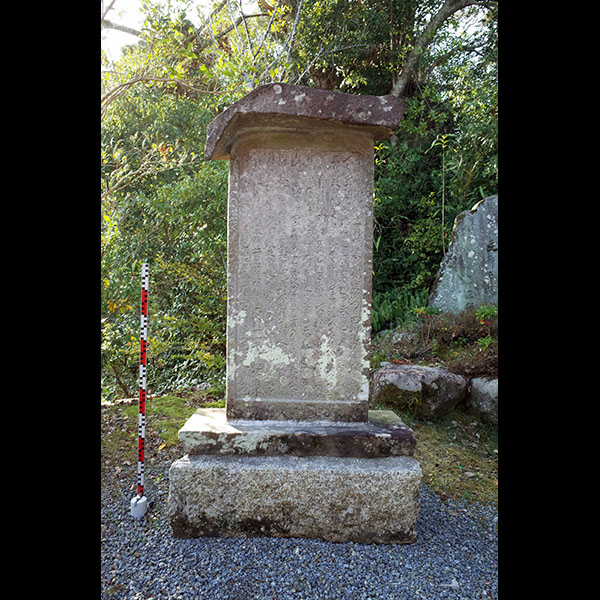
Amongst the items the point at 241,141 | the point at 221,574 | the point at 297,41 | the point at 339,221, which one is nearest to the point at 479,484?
the point at 221,574

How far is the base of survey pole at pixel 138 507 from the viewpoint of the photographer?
2.51m

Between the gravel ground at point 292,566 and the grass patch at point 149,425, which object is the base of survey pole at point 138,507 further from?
the grass patch at point 149,425

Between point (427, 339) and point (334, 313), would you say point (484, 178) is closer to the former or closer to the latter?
point (427, 339)

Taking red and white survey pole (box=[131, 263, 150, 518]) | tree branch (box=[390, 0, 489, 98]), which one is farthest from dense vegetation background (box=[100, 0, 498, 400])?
red and white survey pole (box=[131, 263, 150, 518])

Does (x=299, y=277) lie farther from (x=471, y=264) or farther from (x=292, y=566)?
(x=471, y=264)

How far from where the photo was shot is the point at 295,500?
2246 mm

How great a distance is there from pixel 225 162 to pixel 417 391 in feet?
11.4

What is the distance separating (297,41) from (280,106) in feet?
15.8

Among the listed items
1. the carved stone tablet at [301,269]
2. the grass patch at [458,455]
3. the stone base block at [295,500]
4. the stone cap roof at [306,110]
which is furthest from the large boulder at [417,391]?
the stone cap roof at [306,110]

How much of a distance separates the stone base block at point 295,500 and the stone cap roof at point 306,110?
1.84 metres

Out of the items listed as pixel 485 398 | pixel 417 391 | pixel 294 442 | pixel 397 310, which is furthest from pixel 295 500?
pixel 397 310

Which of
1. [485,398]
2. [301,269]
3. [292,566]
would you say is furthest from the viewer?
[485,398]

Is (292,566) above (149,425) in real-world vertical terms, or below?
below

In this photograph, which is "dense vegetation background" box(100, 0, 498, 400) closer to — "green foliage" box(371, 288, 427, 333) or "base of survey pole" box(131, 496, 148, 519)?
"green foliage" box(371, 288, 427, 333)
